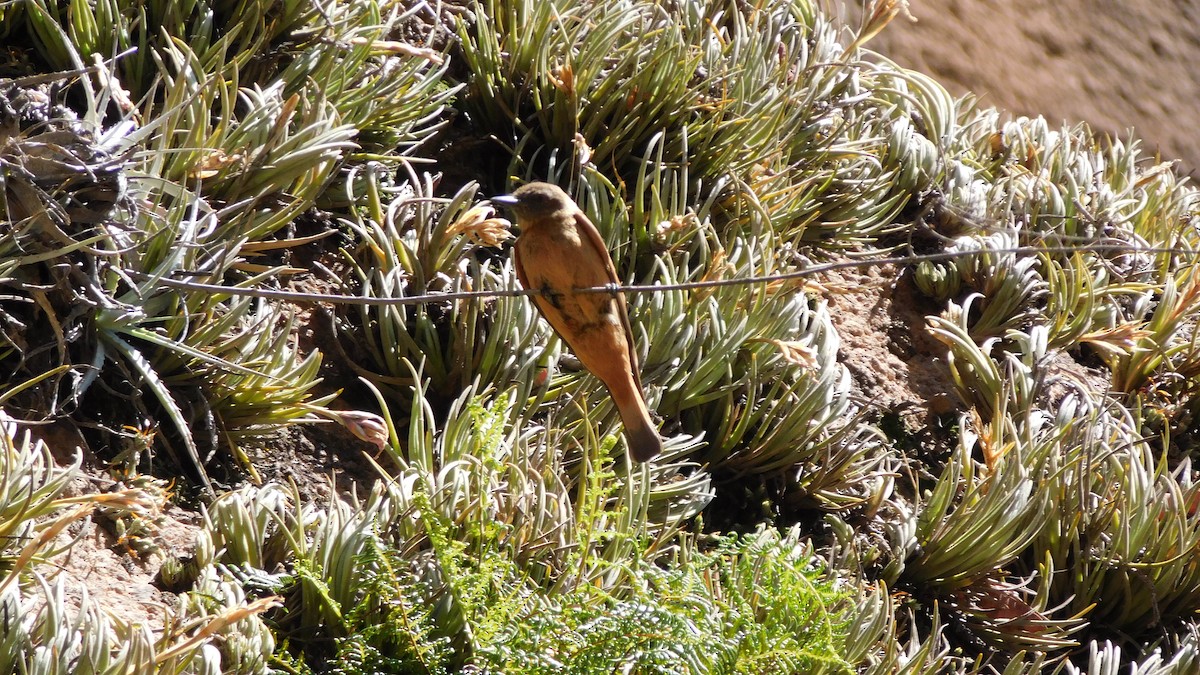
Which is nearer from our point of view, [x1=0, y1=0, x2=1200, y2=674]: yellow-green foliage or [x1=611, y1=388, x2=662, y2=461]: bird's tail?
[x1=0, y1=0, x2=1200, y2=674]: yellow-green foliage

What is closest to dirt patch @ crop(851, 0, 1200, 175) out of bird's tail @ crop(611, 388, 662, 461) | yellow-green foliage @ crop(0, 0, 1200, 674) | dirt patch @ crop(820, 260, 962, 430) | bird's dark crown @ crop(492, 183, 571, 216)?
yellow-green foliage @ crop(0, 0, 1200, 674)

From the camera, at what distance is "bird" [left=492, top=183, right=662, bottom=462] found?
3.60 metres

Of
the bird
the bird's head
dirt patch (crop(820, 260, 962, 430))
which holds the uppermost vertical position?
the bird's head

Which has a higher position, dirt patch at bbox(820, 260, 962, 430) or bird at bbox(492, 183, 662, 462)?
bird at bbox(492, 183, 662, 462)

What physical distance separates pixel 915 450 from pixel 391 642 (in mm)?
2937

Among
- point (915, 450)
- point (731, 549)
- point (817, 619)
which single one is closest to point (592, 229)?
point (731, 549)

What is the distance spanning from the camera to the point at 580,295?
356cm

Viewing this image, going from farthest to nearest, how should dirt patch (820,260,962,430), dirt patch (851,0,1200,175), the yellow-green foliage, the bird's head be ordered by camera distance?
dirt patch (851,0,1200,175) < dirt patch (820,260,962,430) < the bird's head < the yellow-green foliage

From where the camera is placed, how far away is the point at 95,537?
11.2 feet

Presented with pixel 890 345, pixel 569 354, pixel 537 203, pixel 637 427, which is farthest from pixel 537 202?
pixel 890 345

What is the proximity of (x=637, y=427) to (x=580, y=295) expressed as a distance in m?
0.45

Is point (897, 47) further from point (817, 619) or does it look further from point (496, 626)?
point (496, 626)

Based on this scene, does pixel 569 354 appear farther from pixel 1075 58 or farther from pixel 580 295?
pixel 1075 58

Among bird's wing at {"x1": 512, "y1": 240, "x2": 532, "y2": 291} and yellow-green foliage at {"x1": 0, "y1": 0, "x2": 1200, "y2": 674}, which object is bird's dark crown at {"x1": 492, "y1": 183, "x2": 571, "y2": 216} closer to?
bird's wing at {"x1": 512, "y1": 240, "x2": 532, "y2": 291}
